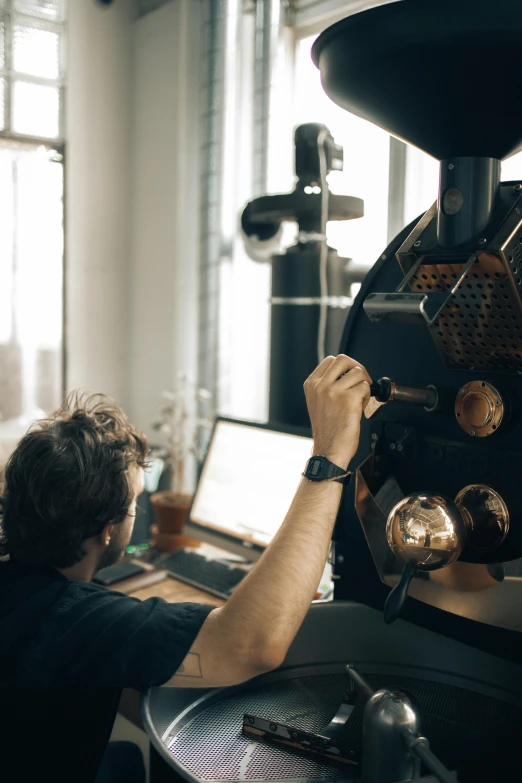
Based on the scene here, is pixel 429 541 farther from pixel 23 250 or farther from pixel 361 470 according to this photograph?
pixel 23 250

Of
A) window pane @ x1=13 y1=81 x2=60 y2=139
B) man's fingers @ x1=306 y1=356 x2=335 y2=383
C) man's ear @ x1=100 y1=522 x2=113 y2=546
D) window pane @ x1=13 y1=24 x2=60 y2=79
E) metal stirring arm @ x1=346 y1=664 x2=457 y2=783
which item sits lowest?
metal stirring arm @ x1=346 y1=664 x2=457 y2=783

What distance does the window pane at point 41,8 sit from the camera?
3076 millimetres

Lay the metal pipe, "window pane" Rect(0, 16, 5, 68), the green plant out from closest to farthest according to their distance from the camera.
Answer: the metal pipe → the green plant → "window pane" Rect(0, 16, 5, 68)

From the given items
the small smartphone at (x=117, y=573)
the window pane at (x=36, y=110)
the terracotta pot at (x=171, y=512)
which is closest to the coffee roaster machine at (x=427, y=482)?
the small smartphone at (x=117, y=573)

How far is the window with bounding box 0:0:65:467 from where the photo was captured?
10.2ft

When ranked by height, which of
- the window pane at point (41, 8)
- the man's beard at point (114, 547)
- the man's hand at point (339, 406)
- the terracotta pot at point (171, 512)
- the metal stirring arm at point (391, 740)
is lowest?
the terracotta pot at point (171, 512)

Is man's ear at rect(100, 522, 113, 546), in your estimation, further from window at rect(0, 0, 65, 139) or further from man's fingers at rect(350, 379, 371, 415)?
window at rect(0, 0, 65, 139)

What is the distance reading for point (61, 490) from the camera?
3.30 feet

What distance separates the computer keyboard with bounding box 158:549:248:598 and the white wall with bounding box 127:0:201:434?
130cm

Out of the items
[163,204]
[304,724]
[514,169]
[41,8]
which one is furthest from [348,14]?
[304,724]

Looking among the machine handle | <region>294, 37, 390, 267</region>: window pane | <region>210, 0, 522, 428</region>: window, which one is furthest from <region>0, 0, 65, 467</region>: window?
the machine handle

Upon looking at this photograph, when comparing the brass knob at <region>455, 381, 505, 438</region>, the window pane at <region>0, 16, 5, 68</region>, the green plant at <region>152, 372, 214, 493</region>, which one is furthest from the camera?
the window pane at <region>0, 16, 5, 68</region>

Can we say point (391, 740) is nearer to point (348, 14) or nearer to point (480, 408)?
point (480, 408)

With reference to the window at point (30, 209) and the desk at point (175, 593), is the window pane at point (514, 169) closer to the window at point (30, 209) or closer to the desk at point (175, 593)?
the desk at point (175, 593)
